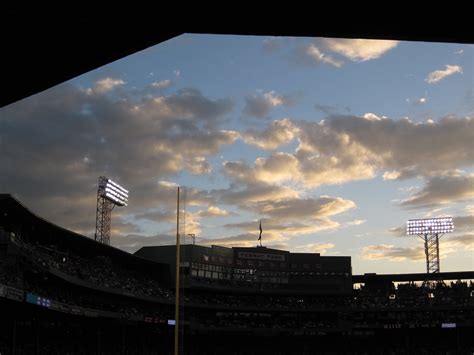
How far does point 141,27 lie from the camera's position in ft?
10.7

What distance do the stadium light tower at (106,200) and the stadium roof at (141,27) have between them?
208 feet

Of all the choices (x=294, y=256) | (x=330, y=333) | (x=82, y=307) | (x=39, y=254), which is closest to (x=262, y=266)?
(x=294, y=256)

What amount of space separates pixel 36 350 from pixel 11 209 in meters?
10.3

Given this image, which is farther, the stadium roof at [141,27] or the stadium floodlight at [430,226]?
the stadium floodlight at [430,226]

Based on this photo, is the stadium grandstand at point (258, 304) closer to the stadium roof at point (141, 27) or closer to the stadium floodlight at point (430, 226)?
the stadium floodlight at point (430, 226)

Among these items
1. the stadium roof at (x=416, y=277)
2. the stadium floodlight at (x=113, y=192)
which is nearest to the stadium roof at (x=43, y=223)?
the stadium floodlight at (x=113, y=192)

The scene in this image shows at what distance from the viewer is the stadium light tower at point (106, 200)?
66637 mm

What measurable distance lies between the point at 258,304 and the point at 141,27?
71.4 m

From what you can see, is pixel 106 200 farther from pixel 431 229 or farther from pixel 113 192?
pixel 431 229

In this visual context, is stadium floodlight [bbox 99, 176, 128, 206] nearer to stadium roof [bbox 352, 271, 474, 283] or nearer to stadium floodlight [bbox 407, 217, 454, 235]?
stadium roof [bbox 352, 271, 474, 283]

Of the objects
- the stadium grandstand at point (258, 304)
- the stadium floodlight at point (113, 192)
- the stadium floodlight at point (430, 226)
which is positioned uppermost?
the stadium floodlight at point (113, 192)

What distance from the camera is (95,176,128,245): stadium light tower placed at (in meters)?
66.6

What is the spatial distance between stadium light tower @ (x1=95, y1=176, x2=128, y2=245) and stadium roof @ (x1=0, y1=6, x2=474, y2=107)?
6345 cm

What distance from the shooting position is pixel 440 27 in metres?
3.31
